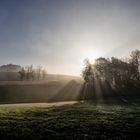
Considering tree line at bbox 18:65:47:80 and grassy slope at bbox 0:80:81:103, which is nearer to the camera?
grassy slope at bbox 0:80:81:103

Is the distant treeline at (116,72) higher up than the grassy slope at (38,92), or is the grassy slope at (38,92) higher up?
the distant treeline at (116,72)

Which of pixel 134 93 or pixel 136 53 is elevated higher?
pixel 136 53

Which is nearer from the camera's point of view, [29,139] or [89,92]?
[29,139]

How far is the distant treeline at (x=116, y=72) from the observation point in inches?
3590

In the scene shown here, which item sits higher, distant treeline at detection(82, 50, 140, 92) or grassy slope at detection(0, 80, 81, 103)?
distant treeline at detection(82, 50, 140, 92)

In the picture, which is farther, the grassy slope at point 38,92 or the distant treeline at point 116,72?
the distant treeline at point 116,72

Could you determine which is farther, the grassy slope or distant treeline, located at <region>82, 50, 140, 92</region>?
distant treeline, located at <region>82, 50, 140, 92</region>

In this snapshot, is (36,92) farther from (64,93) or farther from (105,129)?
(105,129)

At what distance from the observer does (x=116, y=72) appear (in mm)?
95688

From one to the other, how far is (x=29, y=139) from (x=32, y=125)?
4.45 m

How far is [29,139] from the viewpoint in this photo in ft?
53.6

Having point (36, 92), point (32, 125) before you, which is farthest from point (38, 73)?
point (32, 125)

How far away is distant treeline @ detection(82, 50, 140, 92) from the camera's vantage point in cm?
9119

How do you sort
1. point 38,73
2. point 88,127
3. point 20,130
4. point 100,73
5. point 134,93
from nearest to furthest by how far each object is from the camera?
1. point 20,130
2. point 88,127
3. point 134,93
4. point 100,73
5. point 38,73
